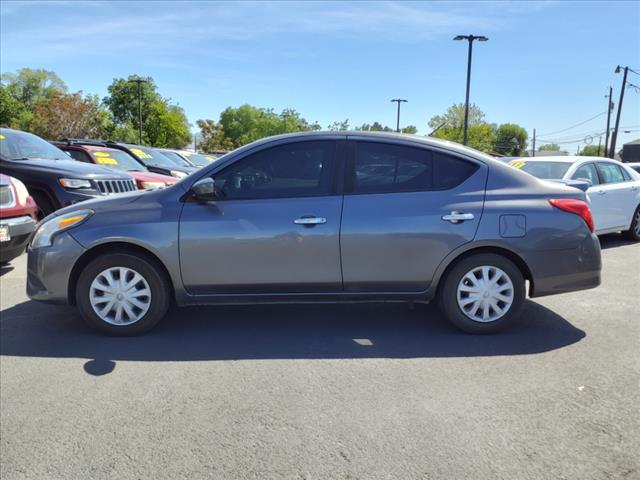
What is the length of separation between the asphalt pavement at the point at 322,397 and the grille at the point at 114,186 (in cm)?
370

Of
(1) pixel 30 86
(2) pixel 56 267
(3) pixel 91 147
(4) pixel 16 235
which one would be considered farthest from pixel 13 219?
(1) pixel 30 86

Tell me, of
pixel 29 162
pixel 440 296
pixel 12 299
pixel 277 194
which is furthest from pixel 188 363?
pixel 29 162

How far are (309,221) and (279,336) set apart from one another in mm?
1009

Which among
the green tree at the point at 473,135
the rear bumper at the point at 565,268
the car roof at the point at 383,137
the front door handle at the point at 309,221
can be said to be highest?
the green tree at the point at 473,135

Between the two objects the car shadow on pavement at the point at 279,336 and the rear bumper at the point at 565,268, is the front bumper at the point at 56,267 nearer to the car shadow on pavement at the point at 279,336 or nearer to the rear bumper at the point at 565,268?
the car shadow on pavement at the point at 279,336

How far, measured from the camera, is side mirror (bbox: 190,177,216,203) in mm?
4176

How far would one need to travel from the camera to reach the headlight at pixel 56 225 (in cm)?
433

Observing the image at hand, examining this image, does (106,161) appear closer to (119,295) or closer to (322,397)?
(119,295)

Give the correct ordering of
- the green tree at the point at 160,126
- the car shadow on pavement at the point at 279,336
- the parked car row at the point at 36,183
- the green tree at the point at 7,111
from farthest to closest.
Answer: the green tree at the point at 7,111
the green tree at the point at 160,126
the parked car row at the point at 36,183
the car shadow on pavement at the point at 279,336

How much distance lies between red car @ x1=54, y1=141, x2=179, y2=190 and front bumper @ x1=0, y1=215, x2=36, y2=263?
3872mm

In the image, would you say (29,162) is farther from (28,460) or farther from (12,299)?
(28,460)

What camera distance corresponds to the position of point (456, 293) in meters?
4.31

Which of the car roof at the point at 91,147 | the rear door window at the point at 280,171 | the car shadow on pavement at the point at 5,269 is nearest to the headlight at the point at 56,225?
the rear door window at the point at 280,171

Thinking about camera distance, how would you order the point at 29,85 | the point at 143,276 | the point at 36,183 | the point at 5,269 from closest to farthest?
1. the point at 143,276
2. the point at 5,269
3. the point at 36,183
4. the point at 29,85
